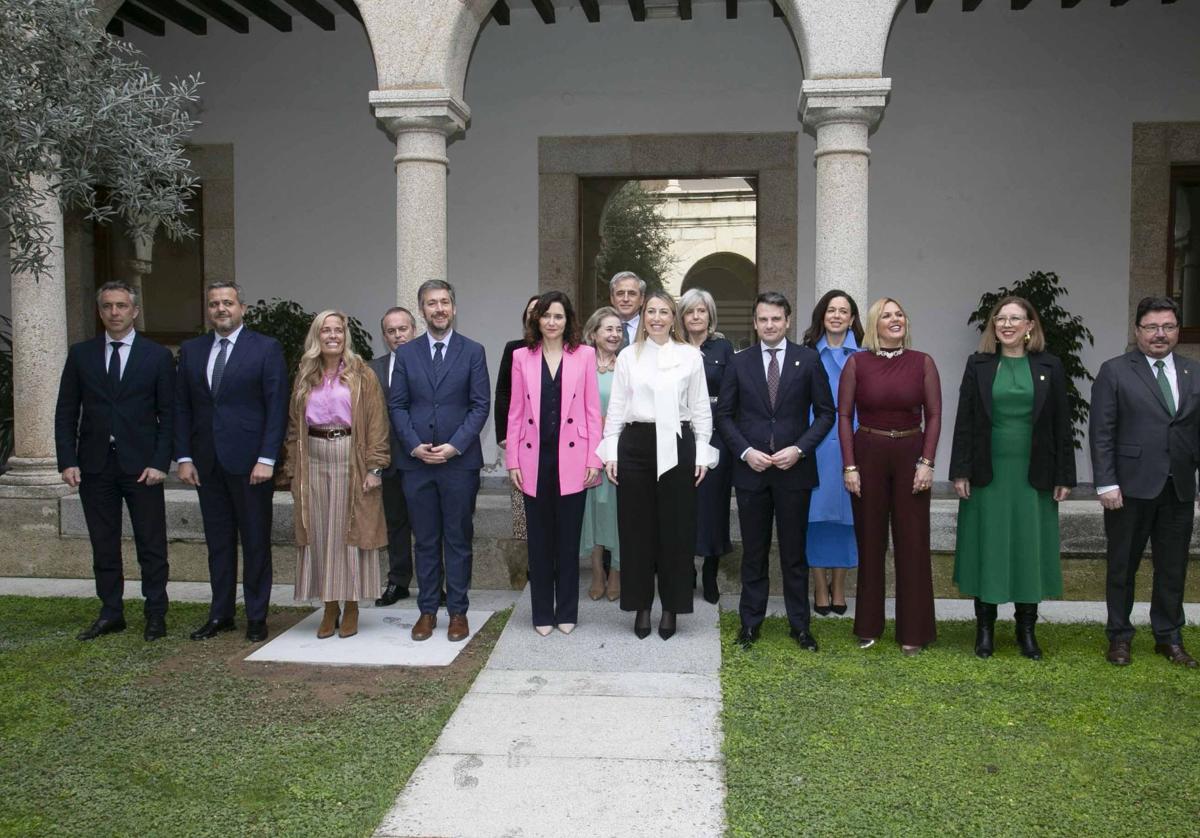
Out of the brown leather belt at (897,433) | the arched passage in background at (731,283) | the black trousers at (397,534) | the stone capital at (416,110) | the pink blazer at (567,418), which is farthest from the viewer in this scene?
the arched passage in background at (731,283)

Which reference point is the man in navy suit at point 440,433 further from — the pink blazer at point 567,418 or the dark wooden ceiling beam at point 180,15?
the dark wooden ceiling beam at point 180,15

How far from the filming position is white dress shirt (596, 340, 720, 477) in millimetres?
5008

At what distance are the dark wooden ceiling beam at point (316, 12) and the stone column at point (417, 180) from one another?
9.49 feet

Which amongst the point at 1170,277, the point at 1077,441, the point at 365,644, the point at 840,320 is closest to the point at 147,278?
the point at 365,644

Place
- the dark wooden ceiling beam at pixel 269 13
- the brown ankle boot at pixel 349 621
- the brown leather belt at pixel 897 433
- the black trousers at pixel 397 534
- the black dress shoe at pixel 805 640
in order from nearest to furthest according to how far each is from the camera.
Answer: the brown leather belt at pixel 897 433, the black dress shoe at pixel 805 640, the brown ankle boot at pixel 349 621, the black trousers at pixel 397 534, the dark wooden ceiling beam at pixel 269 13

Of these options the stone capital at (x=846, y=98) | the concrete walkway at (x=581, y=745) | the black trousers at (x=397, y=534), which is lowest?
the concrete walkway at (x=581, y=745)

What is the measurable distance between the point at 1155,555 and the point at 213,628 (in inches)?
183

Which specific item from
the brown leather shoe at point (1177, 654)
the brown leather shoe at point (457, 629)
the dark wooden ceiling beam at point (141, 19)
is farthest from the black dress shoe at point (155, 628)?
the dark wooden ceiling beam at point (141, 19)

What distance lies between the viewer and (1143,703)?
4.36m

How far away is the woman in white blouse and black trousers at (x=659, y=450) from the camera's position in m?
5.02

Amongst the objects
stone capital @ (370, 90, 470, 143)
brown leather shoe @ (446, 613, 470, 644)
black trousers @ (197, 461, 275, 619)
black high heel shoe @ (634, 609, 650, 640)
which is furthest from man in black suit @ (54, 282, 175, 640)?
black high heel shoe @ (634, 609, 650, 640)

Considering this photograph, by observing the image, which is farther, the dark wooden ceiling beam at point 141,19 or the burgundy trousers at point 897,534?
the dark wooden ceiling beam at point 141,19

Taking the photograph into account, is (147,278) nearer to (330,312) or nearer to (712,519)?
(330,312)

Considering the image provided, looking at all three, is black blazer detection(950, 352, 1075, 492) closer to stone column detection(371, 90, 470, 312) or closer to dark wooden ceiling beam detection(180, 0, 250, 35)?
stone column detection(371, 90, 470, 312)
